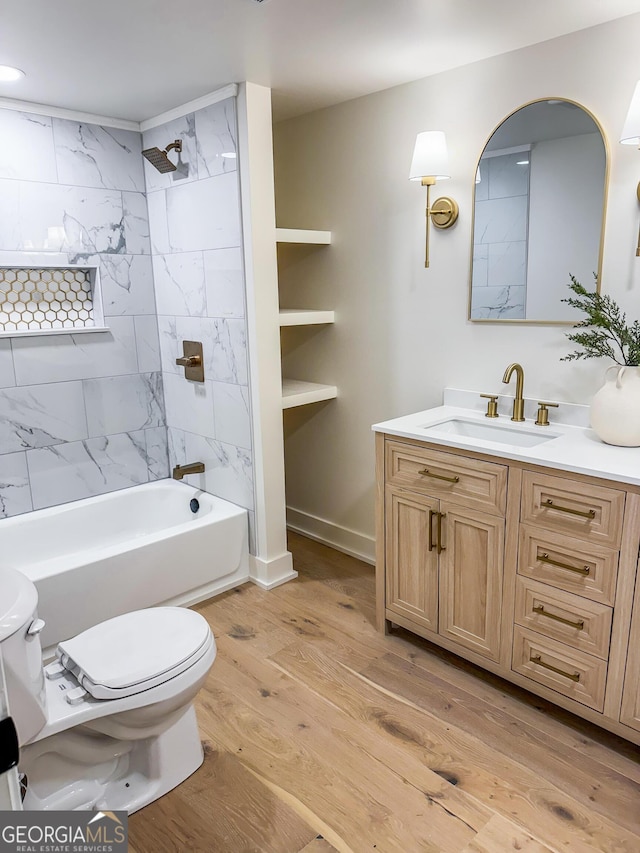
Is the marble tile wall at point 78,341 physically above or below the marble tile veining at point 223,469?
above

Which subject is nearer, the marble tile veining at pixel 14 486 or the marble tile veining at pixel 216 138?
the marble tile veining at pixel 216 138

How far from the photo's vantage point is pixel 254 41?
2.18 m

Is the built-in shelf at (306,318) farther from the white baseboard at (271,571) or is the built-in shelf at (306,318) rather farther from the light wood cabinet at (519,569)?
the white baseboard at (271,571)

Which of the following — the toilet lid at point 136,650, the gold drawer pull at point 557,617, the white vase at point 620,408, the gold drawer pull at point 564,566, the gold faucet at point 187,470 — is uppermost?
the white vase at point 620,408

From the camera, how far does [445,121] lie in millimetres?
2615

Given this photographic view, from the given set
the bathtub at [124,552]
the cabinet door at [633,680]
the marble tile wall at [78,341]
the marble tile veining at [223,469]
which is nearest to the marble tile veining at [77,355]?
the marble tile wall at [78,341]

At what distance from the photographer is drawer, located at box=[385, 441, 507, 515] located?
2.13 m

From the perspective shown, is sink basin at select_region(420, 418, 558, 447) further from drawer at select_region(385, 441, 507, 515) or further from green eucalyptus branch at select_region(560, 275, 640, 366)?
green eucalyptus branch at select_region(560, 275, 640, 366)

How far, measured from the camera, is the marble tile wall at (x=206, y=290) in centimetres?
287

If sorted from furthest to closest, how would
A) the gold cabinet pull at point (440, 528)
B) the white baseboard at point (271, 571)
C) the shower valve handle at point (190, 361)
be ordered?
the shower valve handle at point (190, 361), the white baseboard at point (271, 571), the gold cabinet pull at point (440, 528)

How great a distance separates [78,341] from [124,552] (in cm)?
118

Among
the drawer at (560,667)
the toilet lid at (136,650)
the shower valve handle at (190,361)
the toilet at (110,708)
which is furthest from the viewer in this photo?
the shower valve handle at (190,361)

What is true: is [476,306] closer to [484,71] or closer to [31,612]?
[484,71]

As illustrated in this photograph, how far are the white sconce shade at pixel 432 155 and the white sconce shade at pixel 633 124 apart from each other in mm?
717
